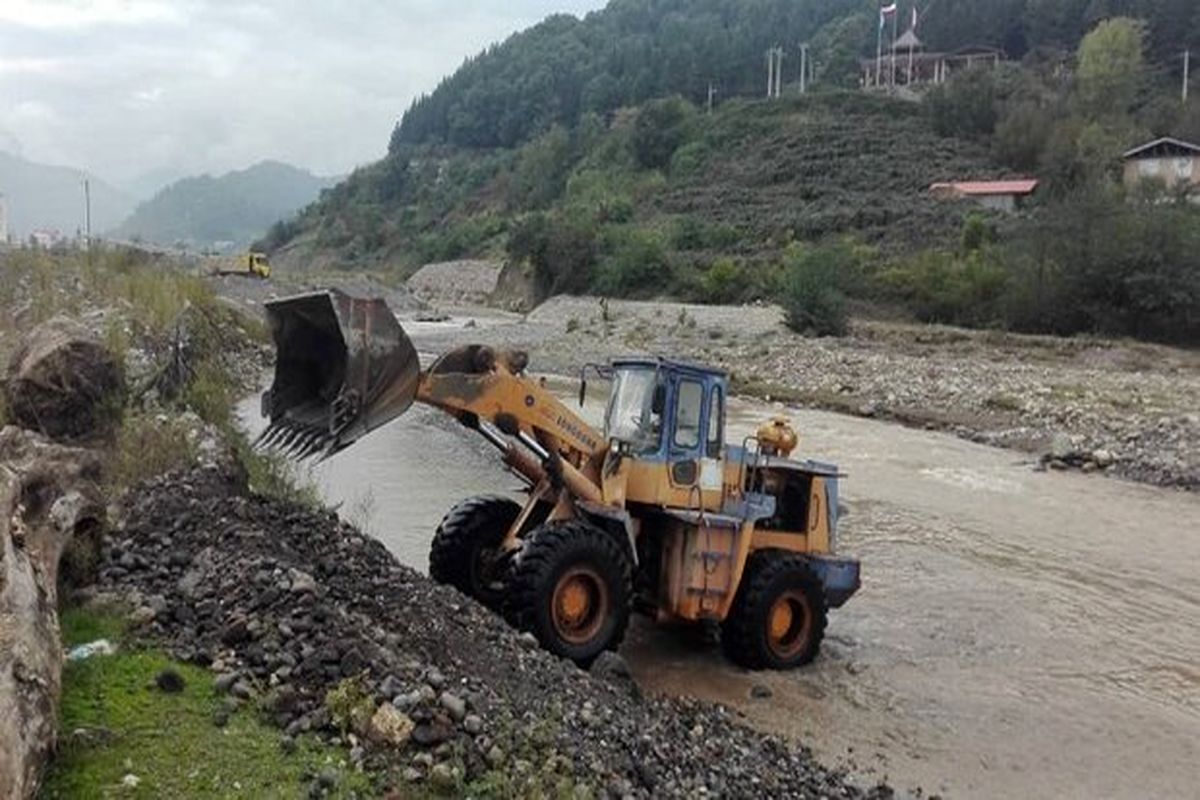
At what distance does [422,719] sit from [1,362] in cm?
1205

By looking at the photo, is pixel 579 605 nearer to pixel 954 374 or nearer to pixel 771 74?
pixel 954 374

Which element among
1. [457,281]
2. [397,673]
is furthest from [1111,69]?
[397,673]

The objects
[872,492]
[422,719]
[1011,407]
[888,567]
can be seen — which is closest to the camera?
[422,719]

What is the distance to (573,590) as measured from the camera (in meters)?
8.80

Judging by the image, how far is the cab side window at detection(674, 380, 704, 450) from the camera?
9625 millimetres

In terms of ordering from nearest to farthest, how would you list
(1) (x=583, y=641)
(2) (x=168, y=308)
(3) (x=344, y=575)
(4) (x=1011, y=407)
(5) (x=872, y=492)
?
(3) (x=344, y=575) → (1) (x=583, y=641) → (5) (x=872, y=492) → (2) (x=168, y=308) → (4) (x=1011, y=407)

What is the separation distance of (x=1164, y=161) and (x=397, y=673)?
6881 centimetres

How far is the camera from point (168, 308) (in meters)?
22.3

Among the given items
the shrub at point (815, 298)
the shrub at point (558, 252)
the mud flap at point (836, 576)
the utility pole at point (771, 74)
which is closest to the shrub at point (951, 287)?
the shrub at point (815, 298)

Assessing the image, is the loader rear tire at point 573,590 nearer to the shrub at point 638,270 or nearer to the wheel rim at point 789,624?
the wheel rim at point 789,624

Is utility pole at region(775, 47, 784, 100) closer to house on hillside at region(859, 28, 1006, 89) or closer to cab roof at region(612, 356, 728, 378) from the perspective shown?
house on hillside at region(859, 28, 1006, 89)

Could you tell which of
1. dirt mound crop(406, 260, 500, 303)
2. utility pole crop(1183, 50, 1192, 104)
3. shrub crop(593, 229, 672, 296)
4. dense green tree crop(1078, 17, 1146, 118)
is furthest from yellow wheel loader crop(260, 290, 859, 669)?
utility pole crop(1183, 50, 1192, 104)

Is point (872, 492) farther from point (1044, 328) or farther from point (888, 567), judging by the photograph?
point (1044, 328)

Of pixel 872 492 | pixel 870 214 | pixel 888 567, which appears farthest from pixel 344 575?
pixel 870 214
